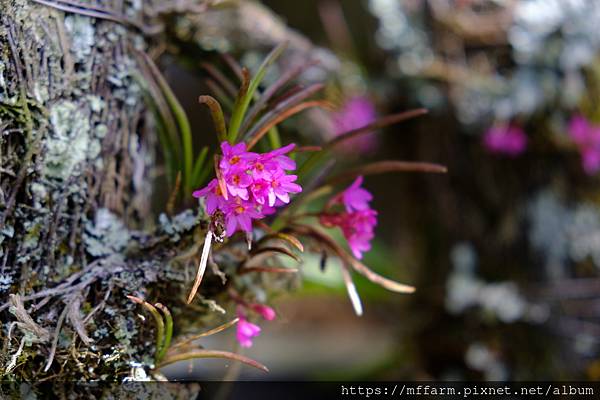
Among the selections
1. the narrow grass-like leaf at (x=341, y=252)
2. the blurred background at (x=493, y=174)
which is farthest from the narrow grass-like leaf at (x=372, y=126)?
the blurred background at (x=493, y=174)

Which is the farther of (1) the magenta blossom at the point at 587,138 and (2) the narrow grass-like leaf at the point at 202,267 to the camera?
(1) the magenta blossom at the point at 587,138

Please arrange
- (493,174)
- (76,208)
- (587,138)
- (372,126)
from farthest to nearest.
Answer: (493,174)
(587,138)
(372,126)
(76,208)

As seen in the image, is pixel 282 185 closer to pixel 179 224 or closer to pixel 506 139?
pixel 179 224

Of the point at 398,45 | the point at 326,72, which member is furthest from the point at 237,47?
the point at 398,45

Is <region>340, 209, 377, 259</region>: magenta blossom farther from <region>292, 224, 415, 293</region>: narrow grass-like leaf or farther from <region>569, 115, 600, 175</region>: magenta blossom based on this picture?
<region>569, 115, 600, 175</region>: magenta blossom

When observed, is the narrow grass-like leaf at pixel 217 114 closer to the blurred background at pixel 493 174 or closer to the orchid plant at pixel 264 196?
the orchid plant at pixel 264 196

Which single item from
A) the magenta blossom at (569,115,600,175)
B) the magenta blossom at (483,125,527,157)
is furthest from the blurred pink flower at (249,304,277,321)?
the magenta blossom at (569,115,600,175)

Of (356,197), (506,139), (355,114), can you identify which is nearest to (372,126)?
(356,197)

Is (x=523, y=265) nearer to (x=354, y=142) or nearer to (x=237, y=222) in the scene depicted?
(x=354, y=142)
